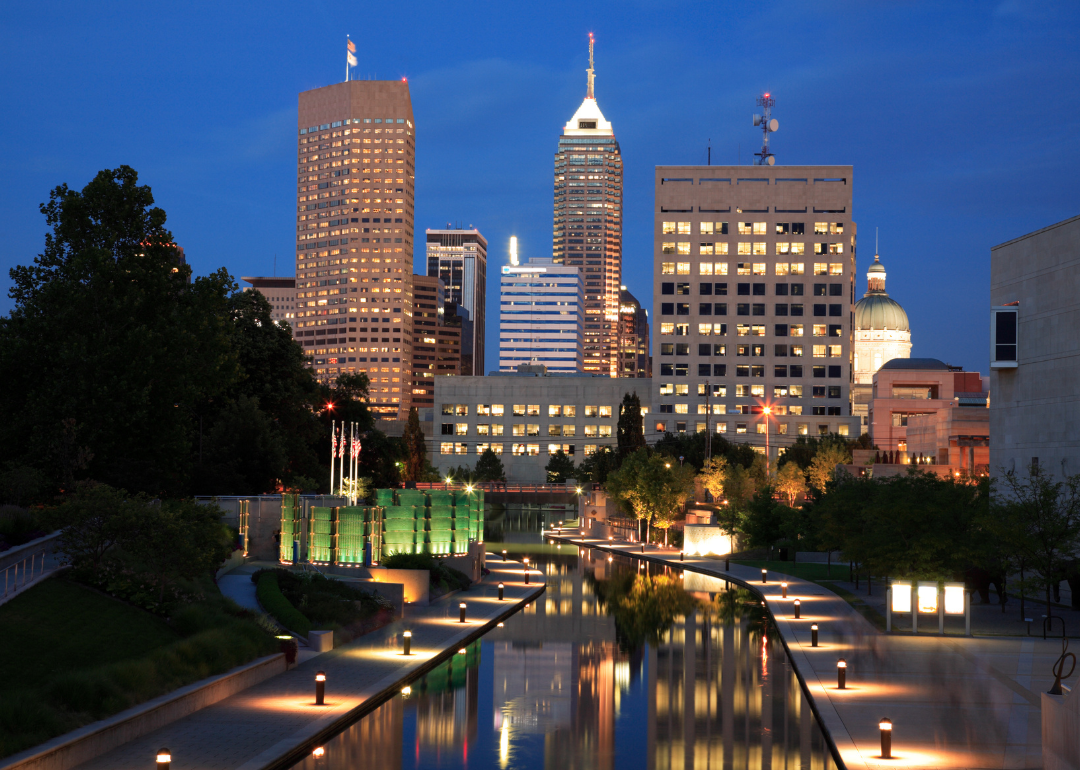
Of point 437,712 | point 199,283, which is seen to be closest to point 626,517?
point 199,283

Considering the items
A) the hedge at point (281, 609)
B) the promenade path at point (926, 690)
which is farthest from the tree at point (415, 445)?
the hedge at point (281, 609)

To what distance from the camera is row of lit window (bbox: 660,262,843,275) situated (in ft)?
541

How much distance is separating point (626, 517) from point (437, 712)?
64.9 metres

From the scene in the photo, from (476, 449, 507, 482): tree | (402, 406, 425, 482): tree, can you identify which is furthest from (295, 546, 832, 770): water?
(476, 449, 507, 482): tree

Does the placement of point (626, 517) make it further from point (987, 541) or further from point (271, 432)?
point (987, 541)

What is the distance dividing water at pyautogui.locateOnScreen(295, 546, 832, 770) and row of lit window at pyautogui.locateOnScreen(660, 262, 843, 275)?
429 feet

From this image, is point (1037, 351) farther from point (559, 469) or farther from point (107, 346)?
point (559, 469)

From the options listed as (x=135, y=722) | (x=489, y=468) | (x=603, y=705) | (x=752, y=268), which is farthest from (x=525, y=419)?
(x=135, y=722)

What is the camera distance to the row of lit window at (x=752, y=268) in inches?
6491

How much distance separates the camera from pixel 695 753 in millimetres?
19141

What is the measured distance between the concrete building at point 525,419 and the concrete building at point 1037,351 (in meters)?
114

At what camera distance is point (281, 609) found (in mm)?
29344

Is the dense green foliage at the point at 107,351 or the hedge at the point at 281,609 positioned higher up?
the dense green foliage at the point at 107,351

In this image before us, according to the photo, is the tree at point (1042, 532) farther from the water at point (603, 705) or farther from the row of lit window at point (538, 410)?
the row of lit window at point (538, 410)
